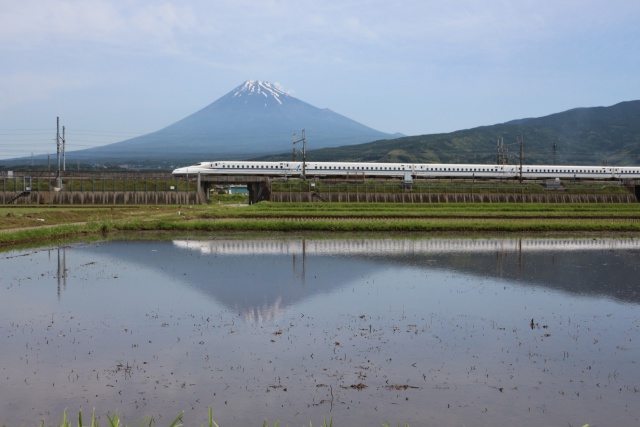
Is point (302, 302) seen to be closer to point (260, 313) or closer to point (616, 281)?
point (260, 313)

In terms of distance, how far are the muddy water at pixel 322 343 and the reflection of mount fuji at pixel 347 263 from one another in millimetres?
141

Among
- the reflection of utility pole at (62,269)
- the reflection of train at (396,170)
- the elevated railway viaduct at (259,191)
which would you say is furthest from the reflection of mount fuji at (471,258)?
the reflection of train at (396,170)

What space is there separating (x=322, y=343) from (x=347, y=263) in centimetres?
1214

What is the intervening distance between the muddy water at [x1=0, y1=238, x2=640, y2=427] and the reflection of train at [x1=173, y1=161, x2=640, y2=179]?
67.5m

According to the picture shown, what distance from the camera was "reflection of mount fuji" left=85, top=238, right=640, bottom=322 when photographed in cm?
1878

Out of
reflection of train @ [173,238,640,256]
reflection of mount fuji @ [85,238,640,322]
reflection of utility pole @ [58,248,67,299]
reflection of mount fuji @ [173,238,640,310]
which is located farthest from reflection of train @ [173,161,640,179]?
reflection of utility pole @ [58,248,67,299]

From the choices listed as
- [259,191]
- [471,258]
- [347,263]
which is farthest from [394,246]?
Result: [259,191]

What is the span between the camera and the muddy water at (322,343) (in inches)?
376

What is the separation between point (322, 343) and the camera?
12828 mm

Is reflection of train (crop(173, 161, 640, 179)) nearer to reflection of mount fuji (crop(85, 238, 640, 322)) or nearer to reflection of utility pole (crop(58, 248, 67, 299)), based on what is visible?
reflection of mount fuji (crop(85, 238, 640, 322))

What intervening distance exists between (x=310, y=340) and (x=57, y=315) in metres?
5.93

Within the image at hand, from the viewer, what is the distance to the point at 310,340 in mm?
13031

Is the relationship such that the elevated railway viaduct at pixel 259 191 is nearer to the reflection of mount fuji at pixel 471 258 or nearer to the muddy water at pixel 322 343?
the reflection of mount fuji at pixel 471 258

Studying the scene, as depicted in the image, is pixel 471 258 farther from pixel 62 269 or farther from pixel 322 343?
pixel 322 343
